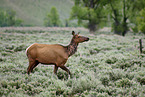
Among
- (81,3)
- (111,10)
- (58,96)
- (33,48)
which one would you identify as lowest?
(58,96)

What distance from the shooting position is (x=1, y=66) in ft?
23.1

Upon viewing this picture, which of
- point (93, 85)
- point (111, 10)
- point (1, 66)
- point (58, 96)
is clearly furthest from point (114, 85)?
point (111, 10)

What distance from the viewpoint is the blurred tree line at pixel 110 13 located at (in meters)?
25.7

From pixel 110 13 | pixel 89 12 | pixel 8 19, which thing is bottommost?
pixel 110 13

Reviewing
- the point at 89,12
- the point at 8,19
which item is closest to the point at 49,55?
the point at 89,12

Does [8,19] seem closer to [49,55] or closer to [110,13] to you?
[110,13]

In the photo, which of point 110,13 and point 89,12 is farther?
point 110,13

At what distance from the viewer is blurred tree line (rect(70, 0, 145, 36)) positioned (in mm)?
25703

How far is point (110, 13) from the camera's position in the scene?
29031 mm

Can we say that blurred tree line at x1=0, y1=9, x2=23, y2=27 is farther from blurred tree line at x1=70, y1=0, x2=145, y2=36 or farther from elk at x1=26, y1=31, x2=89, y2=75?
elk at x1=26, y1=31, x2=89, y2=75

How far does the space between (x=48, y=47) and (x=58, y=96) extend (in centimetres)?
225

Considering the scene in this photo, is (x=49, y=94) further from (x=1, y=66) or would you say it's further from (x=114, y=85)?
(x=1, y=66)

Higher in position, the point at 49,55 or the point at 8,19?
the point at 8,19

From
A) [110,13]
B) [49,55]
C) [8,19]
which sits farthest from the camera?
[8,19]
